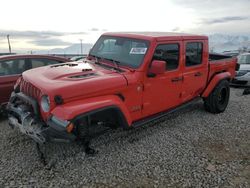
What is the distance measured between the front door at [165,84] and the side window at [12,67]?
3.34 m

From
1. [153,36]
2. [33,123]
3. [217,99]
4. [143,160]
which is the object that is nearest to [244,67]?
[217,99]

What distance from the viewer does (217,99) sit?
6016mm

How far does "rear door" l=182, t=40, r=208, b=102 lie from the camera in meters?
5.04

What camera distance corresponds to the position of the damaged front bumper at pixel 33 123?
10.3 feet

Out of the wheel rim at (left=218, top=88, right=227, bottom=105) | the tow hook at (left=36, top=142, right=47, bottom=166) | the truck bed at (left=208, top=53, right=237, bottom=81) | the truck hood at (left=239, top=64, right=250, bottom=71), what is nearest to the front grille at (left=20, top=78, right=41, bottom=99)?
the tow hook at (left=36, top=142, right=47, bottom=166)

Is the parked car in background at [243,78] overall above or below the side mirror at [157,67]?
below

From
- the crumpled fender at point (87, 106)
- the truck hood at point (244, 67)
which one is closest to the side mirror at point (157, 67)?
the crumpled fender at point (87, 106)

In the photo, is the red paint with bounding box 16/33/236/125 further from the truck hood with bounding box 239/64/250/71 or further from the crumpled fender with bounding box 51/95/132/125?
the truck hood with bounding box 239/64/250/71

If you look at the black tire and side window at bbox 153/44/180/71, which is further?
the black tire

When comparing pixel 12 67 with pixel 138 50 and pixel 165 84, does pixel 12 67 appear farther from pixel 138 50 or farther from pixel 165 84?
pixel 165 84

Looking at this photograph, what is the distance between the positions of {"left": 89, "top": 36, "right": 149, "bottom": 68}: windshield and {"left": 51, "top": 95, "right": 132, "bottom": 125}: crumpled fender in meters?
0.84

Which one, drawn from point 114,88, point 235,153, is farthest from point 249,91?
point 114,88

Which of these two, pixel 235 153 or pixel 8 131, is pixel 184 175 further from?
pixel 8 131

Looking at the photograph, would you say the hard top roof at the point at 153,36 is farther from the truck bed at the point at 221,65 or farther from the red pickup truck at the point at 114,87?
the truck bed at the point at 221,65
